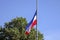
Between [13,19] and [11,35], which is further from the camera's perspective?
[13,19]

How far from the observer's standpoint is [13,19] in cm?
5006

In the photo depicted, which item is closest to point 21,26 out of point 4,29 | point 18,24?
point 18,24

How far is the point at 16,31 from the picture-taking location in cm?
4703

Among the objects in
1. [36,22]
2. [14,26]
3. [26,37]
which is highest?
[14,26]

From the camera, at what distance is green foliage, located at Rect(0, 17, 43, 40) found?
153ft

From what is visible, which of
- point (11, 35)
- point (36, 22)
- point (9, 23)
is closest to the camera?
point (36, 22)

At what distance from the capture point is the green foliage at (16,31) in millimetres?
46766

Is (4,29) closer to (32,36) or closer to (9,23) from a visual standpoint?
(9,23)

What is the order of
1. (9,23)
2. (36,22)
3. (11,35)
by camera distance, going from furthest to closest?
1. (9,23)
2. (11,35)
3. (36,22)

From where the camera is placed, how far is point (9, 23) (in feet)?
163

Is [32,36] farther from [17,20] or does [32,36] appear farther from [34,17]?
[34,17]

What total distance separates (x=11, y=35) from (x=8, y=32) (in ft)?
4.25

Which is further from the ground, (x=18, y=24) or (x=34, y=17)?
(x=18, y=24)

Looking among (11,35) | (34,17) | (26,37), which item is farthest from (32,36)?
(34,17)
